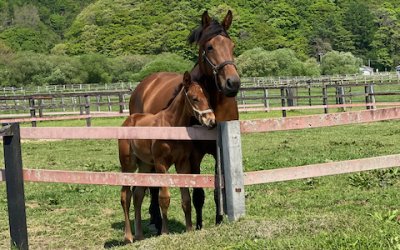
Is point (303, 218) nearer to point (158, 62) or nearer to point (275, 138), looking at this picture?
point (275, 138)

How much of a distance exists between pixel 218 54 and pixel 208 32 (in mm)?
379

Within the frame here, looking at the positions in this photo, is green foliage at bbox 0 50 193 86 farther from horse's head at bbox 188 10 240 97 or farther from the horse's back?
horse's head at bbox 188 10 240 97

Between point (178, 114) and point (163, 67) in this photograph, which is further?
point (163, 67)

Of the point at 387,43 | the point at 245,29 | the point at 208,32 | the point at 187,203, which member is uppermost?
the point at 245,29

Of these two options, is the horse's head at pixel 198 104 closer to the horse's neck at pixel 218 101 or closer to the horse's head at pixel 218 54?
the horse's head at pixel 218 54

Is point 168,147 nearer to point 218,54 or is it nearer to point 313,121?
point 218,54

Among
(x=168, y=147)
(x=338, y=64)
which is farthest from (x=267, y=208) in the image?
(x=338, y=64)

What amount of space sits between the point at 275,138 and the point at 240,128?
37.7 feet

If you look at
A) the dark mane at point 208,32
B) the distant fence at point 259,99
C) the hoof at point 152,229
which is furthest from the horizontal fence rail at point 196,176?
the distant fence at point 259,99

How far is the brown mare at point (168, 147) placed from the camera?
527 cm

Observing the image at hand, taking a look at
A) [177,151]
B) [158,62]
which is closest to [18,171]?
[177,151]

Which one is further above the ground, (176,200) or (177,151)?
(177,151)

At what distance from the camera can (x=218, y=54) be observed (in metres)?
5.62

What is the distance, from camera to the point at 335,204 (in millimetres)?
6734
